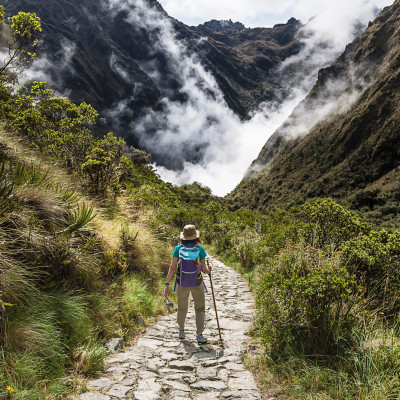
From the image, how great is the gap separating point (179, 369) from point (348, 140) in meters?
94.6

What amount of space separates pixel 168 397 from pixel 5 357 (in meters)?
1.76

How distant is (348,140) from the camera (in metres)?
86.0

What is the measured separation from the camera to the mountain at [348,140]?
2911 inches

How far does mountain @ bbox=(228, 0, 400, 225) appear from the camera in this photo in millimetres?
73938

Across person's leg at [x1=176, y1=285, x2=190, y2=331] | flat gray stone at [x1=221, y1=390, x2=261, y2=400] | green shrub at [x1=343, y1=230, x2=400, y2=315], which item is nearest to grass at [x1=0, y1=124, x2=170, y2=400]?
person's leg at [x1=176, y1=285, x2=190, y2=331]

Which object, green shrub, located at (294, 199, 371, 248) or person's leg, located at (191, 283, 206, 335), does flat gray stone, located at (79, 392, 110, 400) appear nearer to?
person's leg, located at (191, 283, 206, 335)

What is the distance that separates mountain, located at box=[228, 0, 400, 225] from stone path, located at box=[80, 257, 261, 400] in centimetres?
7283

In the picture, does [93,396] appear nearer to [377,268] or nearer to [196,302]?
[196,302]

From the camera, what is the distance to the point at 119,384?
3512 mm

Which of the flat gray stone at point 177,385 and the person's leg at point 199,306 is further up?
the person's leg at point 199,306

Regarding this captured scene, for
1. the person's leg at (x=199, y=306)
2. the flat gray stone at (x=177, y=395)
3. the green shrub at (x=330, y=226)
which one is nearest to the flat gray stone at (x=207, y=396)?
the flat gray stone at (x=177, y=395)

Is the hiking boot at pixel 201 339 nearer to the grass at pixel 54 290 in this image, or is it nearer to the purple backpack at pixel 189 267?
the purple backpack at pixel 189 267

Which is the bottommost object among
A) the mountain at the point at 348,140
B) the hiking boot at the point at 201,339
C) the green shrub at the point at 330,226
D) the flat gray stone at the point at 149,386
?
the hiking boot at the point at 201,339

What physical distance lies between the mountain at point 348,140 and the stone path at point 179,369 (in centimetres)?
7283
